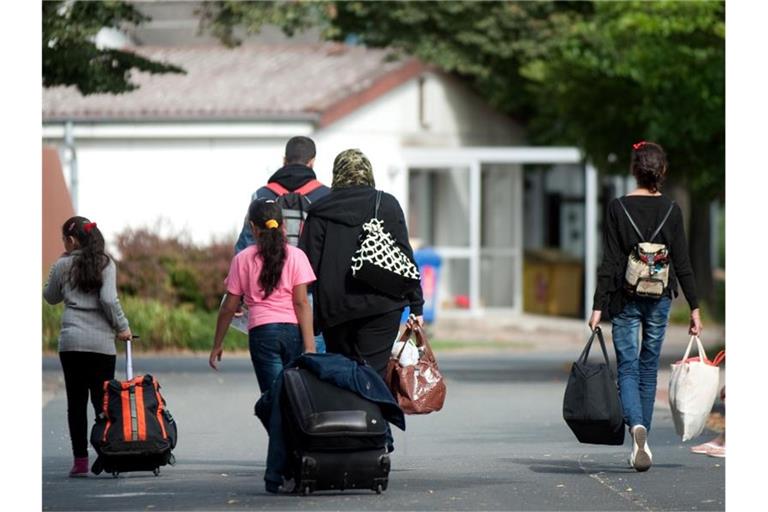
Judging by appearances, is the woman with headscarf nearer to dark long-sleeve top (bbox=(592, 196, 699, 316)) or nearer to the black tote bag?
the black tote bag

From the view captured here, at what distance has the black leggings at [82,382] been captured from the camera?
10742mm

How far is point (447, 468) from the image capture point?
431 inches

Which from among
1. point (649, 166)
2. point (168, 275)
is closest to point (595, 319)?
point (649, 166)

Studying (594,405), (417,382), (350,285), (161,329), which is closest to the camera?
(350,285)

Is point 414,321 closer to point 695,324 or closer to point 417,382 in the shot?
point 417,382

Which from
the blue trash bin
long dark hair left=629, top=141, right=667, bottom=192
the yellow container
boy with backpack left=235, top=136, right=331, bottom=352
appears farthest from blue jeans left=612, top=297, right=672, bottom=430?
the yellow container

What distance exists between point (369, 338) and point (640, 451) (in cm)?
171

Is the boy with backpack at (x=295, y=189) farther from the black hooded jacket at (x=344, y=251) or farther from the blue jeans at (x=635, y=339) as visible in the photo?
the blue jeans at (x=635, y=339)

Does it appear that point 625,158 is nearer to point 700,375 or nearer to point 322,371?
point 700,375

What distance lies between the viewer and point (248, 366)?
2047 centimetres

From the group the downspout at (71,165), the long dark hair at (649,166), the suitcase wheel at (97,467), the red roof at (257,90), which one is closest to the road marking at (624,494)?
the long dark hair at (649,166)

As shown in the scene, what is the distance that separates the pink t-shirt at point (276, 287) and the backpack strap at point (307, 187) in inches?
31.9

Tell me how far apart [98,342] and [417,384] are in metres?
1.94

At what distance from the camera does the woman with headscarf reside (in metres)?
9.95
